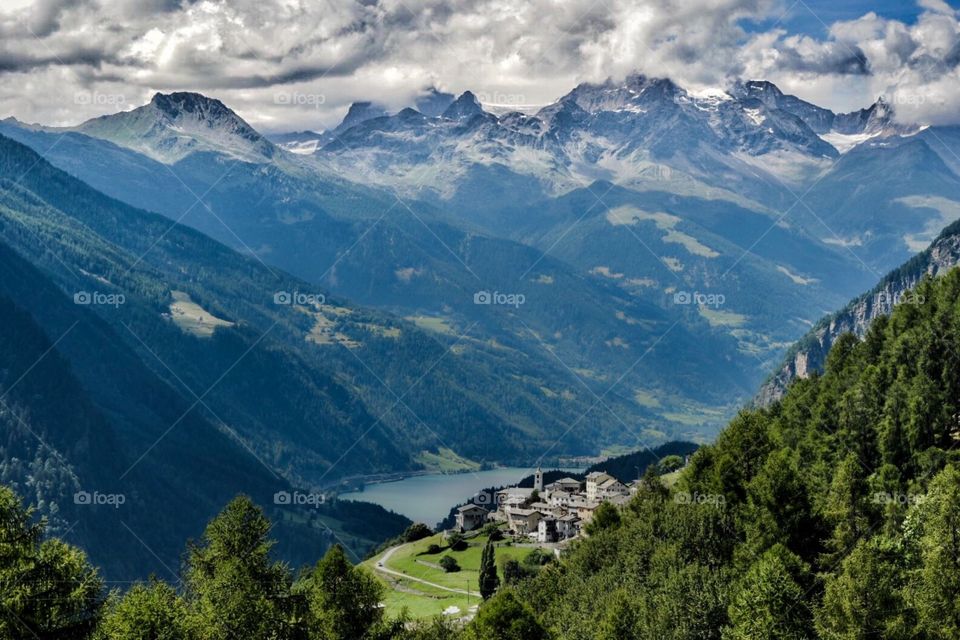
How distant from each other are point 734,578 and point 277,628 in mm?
33917

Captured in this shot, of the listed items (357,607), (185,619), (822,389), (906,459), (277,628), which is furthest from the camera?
(822,389)

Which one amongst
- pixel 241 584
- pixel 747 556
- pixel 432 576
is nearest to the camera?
pixel 241 584

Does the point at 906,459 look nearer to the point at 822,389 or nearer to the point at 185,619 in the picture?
the point at 822,389

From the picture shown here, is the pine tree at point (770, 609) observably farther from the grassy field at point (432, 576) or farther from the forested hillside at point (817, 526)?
the grassy field at point (432, 576)

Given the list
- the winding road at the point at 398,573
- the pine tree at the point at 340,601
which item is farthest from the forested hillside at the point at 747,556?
the winding road at the point at 398,573

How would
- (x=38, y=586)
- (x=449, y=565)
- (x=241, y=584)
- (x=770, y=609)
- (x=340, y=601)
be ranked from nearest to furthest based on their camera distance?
(x=38, y=586) → (x=241, y=584) → (x=340, y=601) → (x=770, y=609) → (x=449, y=565)

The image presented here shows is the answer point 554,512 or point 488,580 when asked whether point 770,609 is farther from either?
point 554,512

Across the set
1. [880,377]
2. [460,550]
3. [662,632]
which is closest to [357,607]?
[662,632]

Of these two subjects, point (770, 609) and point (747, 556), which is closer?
point (770, 609)

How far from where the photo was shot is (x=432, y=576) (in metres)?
148

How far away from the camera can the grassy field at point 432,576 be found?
411 ft

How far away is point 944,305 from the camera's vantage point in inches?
4117

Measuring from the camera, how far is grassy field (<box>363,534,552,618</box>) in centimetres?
12519

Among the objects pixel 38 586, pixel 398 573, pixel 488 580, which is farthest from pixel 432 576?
pixel 38 586
